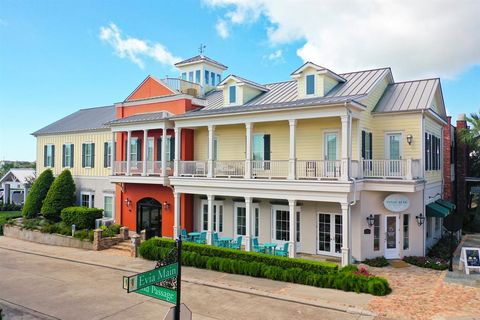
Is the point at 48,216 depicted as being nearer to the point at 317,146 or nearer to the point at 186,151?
the point at 186,151

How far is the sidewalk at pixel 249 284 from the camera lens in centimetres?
1239

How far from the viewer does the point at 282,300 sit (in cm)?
1295

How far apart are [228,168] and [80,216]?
11.0 metres

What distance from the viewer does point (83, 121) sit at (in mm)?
31406

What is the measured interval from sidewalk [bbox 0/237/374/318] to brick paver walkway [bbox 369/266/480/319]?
704mm

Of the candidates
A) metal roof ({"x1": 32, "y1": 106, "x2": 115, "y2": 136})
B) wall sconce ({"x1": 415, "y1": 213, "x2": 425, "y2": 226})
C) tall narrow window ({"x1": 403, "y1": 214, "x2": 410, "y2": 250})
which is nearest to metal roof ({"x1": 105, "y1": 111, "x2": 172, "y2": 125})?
metal roof ({"x1": 32, "y1": 106, "x2": 115, "y2": 136})

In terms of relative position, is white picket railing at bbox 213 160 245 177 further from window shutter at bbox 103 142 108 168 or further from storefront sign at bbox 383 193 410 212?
window shutter at bbox 103 142 108 168

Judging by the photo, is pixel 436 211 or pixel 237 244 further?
pixel 237 244

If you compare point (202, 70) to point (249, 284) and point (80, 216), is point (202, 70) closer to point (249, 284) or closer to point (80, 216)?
point (80, 216)

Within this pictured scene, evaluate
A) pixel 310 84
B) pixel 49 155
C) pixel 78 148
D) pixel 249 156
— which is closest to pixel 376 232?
pixel 249 156

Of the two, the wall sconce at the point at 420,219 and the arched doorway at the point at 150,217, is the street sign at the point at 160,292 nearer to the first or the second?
the wall sconce at the point at 420,219

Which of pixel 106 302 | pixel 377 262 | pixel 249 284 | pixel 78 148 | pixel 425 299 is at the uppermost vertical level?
→ pixel 78 148

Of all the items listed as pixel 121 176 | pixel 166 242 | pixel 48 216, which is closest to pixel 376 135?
pixel 166 242

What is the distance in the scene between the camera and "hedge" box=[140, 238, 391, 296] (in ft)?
44.5
